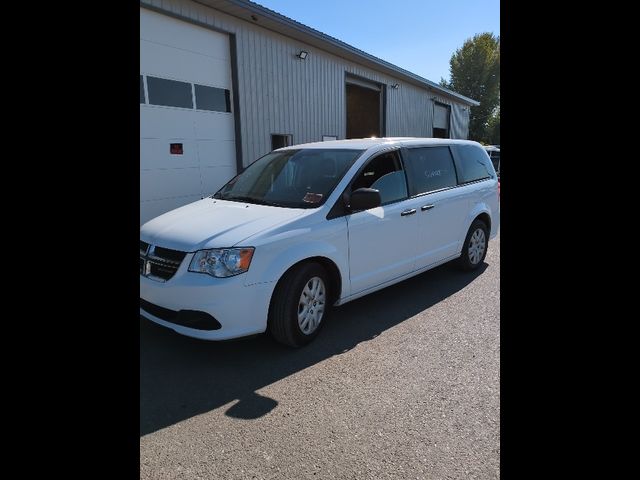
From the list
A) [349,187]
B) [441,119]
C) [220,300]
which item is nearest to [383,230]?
[349,187]

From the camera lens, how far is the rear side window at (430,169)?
461 cm

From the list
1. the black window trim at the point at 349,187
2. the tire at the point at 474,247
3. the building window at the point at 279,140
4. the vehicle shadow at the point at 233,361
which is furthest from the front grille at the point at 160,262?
the building window at the point at 279,140

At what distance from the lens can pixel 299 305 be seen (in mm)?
3449

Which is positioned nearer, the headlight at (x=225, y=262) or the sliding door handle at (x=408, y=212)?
the headlight at (x=225, y=262)

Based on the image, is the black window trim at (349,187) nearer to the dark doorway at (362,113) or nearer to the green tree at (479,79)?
the dark doorway at (362,113)

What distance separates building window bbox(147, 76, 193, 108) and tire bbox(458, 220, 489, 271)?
5.60 meters

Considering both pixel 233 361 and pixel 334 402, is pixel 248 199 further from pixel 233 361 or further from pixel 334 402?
pixel 334 402

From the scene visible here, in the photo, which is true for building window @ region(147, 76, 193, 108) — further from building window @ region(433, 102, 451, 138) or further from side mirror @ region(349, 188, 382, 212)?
building window @ region(433, 102, 451, 138)

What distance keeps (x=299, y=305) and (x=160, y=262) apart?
3.82 ft

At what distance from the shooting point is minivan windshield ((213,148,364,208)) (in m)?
3.88

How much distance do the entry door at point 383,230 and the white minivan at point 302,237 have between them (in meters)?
0.01
